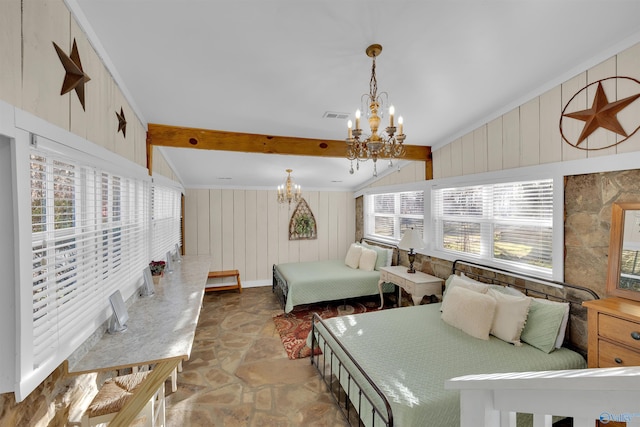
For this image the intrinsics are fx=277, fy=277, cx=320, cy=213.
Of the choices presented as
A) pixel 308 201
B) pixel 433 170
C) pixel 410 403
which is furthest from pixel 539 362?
pixel 308 201

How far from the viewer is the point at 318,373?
2.90m

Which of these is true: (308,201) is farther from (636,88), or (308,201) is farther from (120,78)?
(636,88)

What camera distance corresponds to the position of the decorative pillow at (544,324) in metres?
2.31

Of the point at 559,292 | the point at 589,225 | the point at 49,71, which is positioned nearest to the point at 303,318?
the point at 559,292

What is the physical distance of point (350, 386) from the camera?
219cm

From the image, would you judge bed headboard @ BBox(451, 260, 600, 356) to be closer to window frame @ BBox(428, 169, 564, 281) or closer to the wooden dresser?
window frame @ BBox(428, 169, 564, 281)

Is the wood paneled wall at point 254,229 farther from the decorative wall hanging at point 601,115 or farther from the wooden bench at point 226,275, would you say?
the decorative wall hanging at point 601,115

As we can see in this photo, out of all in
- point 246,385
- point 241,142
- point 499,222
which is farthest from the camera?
point 241,142

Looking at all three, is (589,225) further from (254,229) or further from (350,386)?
(254,229)

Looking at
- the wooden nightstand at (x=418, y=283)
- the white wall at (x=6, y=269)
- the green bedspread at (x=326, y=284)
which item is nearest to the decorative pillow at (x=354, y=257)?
the green bedspread at (x=326, y=284)

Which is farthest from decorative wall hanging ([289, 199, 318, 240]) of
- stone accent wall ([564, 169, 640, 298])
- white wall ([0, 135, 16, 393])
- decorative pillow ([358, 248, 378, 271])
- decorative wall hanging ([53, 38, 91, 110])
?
white wall ([0, 135, 16, 393])

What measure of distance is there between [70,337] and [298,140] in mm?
2959

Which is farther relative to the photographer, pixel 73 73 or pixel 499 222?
pixel 499 222

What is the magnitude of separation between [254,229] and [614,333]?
5472 millimetres
